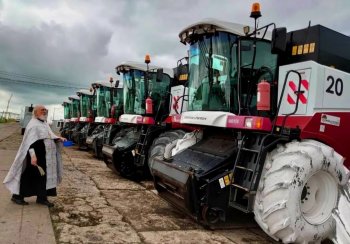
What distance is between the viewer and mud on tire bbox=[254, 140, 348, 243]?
14.0 feet

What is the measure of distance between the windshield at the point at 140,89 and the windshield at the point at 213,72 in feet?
11.8

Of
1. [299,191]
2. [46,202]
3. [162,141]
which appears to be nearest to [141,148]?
[162,141]

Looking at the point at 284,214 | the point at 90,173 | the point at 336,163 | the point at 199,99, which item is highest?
the point at 199,99

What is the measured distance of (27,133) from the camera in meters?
5.57

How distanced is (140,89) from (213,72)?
4.39 meters

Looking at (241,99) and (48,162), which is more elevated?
(241,99)

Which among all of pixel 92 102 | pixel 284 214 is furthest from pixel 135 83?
pixel 92 102

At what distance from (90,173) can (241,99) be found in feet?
17.2

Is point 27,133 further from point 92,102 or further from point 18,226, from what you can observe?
point 92,102

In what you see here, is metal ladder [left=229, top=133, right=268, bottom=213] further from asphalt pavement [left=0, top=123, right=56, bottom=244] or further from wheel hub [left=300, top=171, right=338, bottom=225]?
asphalt pavement [left=0, top=123, right=56, bottom=244]

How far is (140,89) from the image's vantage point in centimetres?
967

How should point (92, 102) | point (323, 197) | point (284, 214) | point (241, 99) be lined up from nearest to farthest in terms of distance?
point (284, 214)
point (323, 197)
point (241, 99)
point (92, 102)

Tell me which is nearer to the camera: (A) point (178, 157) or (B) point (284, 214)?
(B) point (284, 214)

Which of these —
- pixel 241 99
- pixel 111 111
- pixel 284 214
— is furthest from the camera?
pixel 111 111
